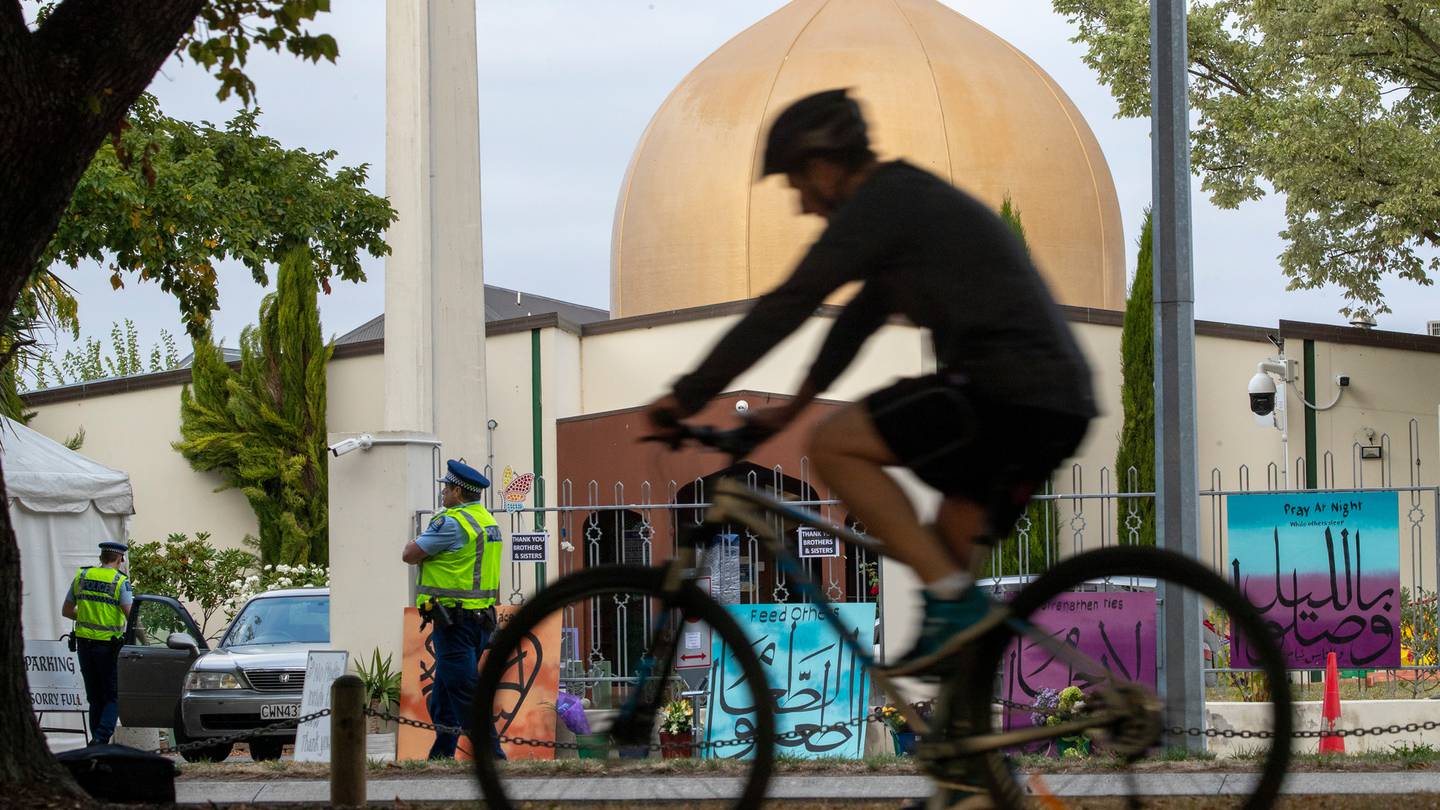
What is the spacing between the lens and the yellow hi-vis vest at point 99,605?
14.1 metres

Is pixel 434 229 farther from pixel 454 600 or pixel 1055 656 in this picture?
pixel 1055 656

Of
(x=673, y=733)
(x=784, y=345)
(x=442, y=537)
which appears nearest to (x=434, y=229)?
(x=784, y=345)

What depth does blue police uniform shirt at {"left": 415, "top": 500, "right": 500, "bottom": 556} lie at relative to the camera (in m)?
10.4

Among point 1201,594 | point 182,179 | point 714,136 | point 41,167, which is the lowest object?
point 1201,594

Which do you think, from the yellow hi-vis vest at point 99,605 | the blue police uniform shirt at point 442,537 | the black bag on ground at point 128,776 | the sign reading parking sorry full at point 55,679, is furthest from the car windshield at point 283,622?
the black bag on ground at point 128,776

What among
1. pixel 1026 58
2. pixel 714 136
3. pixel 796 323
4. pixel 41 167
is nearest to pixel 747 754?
pixel 796 323

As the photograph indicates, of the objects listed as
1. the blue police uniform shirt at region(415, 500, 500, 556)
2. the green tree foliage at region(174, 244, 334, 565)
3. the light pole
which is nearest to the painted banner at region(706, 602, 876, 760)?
the blue police uniform shirt at region(415, 500, 500, 556)

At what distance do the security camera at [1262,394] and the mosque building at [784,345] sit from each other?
2.85ft

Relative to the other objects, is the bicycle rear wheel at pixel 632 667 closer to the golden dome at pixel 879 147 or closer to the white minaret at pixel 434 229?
the white minaret at pixel 434 229

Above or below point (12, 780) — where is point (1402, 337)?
above

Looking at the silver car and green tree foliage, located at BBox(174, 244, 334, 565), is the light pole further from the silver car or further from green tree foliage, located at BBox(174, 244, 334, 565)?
green tree foliage, located at BBox(174, 244, 334, 565)

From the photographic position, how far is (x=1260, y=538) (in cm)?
1146

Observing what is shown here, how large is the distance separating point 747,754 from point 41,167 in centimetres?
334

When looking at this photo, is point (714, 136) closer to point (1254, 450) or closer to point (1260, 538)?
point (1254, 450)
